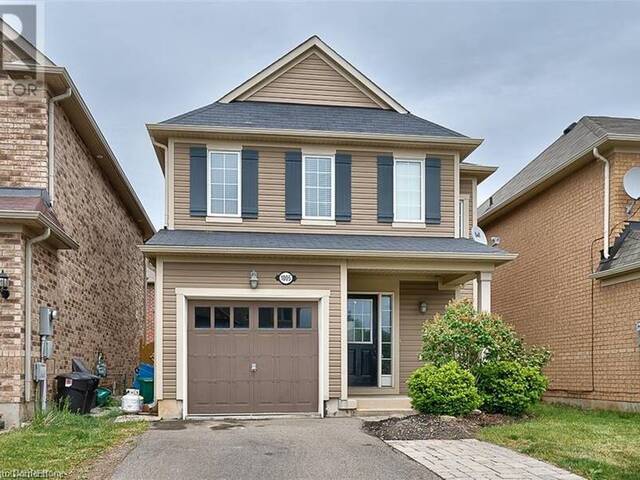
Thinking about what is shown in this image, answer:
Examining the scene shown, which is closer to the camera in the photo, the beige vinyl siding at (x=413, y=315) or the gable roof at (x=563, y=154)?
the gable roof at (x=563, y=154)

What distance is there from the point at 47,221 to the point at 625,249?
10482mm

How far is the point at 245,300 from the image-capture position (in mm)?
13016

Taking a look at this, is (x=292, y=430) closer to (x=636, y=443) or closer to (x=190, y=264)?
(x=190, y=264)

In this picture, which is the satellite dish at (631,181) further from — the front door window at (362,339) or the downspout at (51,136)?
the downspout at (51,136)

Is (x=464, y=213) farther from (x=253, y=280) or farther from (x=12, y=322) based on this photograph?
(x=12, y=322)

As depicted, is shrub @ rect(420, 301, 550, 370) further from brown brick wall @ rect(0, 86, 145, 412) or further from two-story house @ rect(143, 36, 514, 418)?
brown brick wall @ rect(0, 86, 145, 412)

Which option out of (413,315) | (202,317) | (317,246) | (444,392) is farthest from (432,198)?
(202,317)

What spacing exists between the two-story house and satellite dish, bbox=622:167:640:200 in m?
2.90

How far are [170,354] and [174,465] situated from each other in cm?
494

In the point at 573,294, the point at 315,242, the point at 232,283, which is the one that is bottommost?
the point at 573,294

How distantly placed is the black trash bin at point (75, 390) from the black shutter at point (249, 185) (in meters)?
4.36

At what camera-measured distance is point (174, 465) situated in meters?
7.75

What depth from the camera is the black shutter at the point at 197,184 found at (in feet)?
45.0

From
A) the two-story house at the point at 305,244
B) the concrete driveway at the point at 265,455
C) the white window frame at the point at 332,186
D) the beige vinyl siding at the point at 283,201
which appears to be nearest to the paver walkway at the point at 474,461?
the concrete driveway at the point at 265,455
